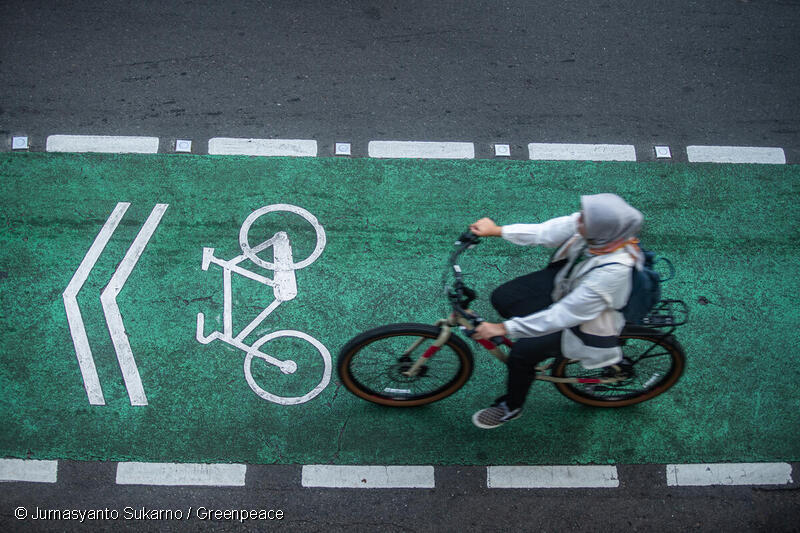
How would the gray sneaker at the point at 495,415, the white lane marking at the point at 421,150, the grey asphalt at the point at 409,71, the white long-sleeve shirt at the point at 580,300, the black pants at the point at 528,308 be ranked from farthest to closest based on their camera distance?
the grey asphalt at the point at 409,71, the white lane marking at the point at 421,150, the gray sneaker at the point at 495,415, the black pants at the point at 528,308, the white long-sleeve shirt at the point at 580,300

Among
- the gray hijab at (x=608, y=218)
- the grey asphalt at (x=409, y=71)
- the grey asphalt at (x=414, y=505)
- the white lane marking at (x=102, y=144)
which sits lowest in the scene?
the grey asphalt at (x=414, y=505)

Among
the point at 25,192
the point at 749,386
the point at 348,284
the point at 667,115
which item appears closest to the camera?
the point at 749,386

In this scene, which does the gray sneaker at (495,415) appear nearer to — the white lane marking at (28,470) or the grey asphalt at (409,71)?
the grey asphalt at (409,71)

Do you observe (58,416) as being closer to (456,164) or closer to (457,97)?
(456,164)

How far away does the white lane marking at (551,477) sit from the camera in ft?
14.8

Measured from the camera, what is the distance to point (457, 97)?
638cm

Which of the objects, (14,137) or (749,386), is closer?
(749,386)

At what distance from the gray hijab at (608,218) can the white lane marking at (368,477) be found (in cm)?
228

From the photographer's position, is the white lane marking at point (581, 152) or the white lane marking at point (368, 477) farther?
the white lane marking at point (581, 152)

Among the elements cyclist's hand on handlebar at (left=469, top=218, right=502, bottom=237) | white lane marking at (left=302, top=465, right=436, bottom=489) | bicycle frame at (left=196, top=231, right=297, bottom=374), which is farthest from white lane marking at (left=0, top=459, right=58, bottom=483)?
cyclist's hand on handlebar at (left=469, top=218, right=502, bottom=237)

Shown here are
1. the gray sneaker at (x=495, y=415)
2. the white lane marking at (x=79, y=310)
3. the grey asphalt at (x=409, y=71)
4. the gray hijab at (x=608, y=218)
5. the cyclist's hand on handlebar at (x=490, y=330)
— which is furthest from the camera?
the grey asphalt at (x=409, y=71)

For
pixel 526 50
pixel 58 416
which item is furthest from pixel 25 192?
pixel 526 50

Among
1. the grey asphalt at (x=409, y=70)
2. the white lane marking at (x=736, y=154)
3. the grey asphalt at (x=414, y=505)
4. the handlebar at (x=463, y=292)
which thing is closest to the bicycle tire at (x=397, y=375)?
the handlebar at (x=463, y=292)

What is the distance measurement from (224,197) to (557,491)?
372 centimetres
